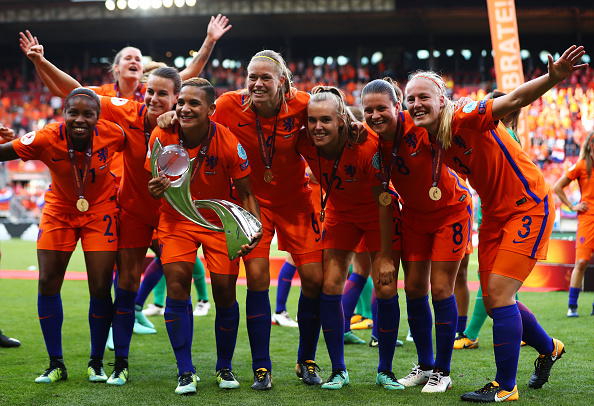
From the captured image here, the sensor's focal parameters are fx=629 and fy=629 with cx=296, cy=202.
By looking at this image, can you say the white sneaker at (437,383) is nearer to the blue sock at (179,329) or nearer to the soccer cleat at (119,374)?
the blue sock at (179,329)

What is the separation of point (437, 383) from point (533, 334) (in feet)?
2.29

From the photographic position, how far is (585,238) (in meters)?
7.20

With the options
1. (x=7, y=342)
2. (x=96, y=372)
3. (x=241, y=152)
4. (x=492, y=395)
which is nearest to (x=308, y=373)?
(x=492, y=395)

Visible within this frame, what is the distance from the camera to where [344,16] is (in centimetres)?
2652

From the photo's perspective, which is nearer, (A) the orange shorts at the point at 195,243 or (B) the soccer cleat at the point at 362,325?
(A) the orange shorts at the point at 195,243

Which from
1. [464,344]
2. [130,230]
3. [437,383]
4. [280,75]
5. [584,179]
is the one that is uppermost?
[280,75]

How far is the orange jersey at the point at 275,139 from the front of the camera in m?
4.25

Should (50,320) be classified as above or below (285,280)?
above

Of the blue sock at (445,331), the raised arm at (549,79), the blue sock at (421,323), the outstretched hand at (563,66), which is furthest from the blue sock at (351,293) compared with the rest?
the outstretched hand at (563,66)

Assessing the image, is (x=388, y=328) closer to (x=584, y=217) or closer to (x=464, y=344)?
(x=464, y=344)

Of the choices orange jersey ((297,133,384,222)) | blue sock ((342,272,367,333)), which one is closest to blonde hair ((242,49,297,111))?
orange jersey ((297,133,384,222))

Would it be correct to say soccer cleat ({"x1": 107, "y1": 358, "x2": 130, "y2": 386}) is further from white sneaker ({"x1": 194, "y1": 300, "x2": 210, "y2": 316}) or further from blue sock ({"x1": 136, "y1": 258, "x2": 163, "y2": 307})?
white sneaker ({"x1": 194, "y1": 300, "x2": 210, "y2": 316})

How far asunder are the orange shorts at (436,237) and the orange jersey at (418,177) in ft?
0.16

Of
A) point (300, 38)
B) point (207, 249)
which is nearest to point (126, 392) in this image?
point (207, 249)
